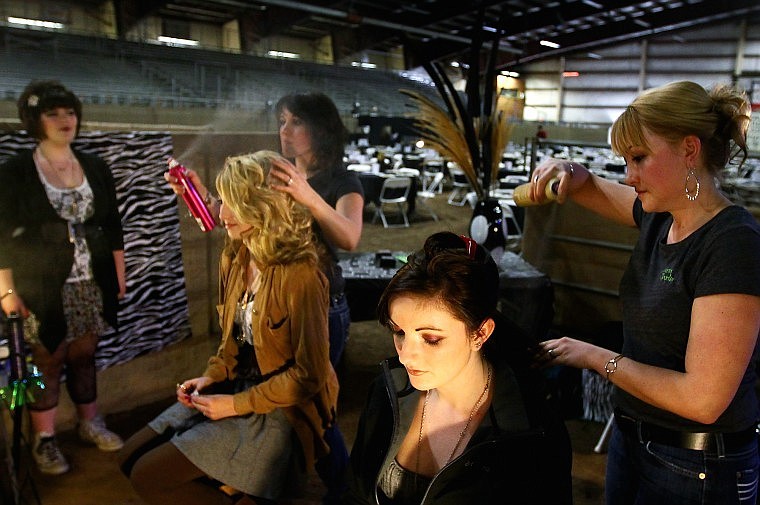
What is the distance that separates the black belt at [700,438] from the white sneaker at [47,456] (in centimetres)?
207

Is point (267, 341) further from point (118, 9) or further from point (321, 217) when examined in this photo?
point (118, 9)

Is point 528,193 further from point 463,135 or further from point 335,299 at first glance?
point 335,299

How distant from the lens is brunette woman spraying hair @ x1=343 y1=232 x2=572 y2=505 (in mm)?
763

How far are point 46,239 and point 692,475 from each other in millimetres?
1966

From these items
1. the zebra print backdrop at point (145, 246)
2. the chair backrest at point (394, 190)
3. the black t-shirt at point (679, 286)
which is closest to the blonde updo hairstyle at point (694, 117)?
the black t-shirt at point (679, 286)

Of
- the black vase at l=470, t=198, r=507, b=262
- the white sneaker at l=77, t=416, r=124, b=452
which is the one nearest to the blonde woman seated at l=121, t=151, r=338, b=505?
the black vase at l=470, t=198, r=507, b=262

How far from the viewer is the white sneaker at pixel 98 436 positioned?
88.6 inches

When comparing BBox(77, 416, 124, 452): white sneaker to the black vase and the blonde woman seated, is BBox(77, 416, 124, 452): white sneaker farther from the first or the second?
the black vase

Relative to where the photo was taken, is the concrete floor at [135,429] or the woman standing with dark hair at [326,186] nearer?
the woman standing with dark hair at [326,186]

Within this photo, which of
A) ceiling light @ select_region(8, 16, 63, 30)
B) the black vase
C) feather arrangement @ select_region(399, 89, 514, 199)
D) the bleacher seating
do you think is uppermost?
ceiling light @ select_region(8, 16, 63, 30)

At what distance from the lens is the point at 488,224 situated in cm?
171

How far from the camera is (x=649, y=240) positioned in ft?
3.20

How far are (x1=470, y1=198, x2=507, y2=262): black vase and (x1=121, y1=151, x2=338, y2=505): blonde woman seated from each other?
1.68 feet

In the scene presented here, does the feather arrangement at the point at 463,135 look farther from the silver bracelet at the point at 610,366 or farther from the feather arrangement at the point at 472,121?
the silver bracelet at the point at 610,366
